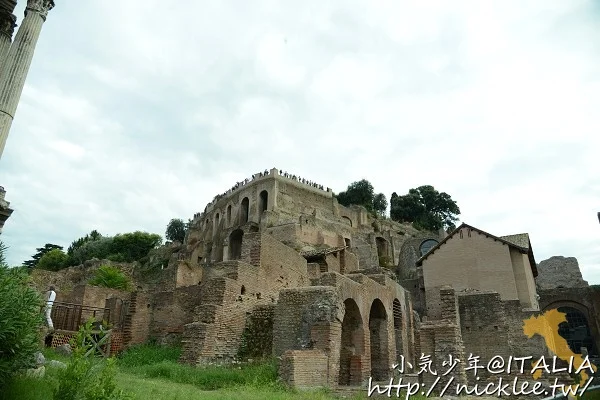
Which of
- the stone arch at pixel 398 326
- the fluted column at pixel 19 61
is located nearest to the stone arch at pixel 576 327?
the stone arch at pixel 398 326

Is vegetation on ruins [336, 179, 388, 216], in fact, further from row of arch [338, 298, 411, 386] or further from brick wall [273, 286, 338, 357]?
brick wall [273, 286, 338, 357]

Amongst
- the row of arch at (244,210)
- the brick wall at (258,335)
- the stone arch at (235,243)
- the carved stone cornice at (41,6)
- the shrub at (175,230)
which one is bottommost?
the brick wall at (258,335)

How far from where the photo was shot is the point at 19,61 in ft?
36.1

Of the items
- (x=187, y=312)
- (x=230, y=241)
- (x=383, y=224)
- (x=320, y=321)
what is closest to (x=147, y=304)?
(x=187, y=312)

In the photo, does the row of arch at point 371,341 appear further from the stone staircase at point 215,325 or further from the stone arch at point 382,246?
the stone arch at point 382,246

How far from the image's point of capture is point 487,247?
24.8 metres

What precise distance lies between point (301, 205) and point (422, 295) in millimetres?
24321

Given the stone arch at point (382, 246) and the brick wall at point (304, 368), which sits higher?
the stone arch at point (382, 246)

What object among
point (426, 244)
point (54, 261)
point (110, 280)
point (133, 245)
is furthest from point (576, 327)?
point (54, 261)

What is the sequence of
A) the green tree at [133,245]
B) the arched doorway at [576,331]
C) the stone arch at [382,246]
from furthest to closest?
1. the green tree at [133,245]
2. the stone arch at [382,246]
3. the arched doorway at [576,331]

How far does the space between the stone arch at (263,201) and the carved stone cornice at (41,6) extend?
3724 centimetres

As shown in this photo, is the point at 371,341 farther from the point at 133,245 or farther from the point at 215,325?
the point at 133,245

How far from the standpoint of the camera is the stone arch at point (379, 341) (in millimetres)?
17188

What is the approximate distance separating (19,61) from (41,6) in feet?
6.10
